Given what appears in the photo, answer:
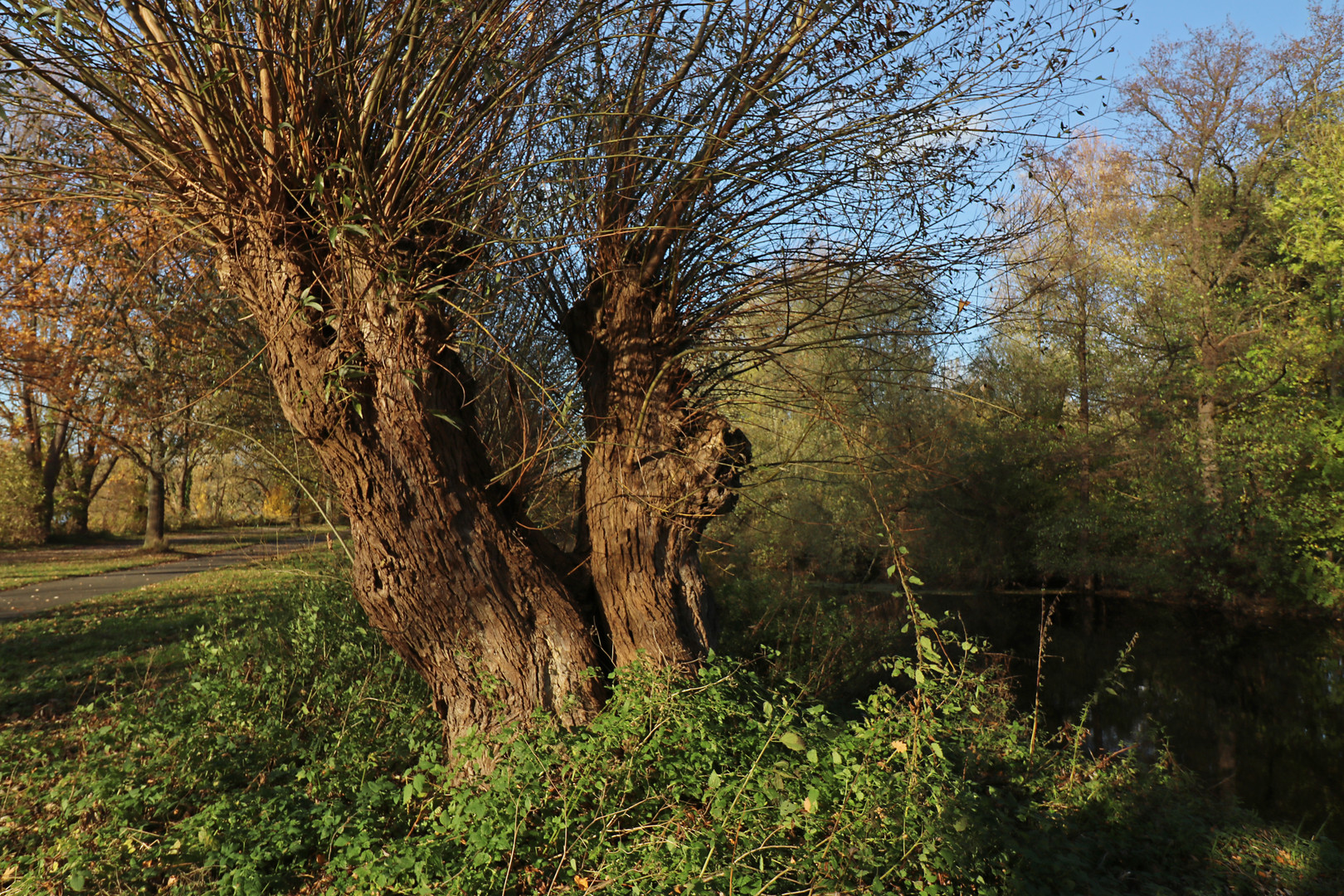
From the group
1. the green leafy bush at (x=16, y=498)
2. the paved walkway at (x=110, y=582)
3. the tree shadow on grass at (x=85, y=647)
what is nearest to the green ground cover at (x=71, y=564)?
the paved walkway at (x=110, y=582)

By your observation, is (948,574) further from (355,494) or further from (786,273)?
(355,494)

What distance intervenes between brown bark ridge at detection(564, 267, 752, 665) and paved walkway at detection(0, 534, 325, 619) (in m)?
4.80

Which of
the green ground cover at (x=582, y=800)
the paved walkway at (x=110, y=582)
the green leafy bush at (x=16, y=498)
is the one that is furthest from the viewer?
the green leafy bush at (x=16, y=498)

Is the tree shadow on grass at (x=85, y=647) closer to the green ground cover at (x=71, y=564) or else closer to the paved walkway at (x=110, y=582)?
the paved walkway at (x=110, y=582)

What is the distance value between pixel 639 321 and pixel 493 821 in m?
2.76

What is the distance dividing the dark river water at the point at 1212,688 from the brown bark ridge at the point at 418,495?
502 cm

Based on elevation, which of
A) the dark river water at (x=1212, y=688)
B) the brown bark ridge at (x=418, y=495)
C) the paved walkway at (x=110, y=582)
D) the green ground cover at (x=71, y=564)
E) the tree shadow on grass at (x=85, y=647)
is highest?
the brown bark ridge at (x=418, y=495)

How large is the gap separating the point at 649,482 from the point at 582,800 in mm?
1764

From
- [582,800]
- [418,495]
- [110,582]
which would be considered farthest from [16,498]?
[582,800]

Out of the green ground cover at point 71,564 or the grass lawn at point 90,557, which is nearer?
the green ground cover at point 71,564

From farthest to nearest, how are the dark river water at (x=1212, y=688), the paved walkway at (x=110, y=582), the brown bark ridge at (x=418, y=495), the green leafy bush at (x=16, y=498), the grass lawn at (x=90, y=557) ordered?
the green leafy bush at (x=16, y=498) → the grass lawn at (x=90, y=557) → the paved walkway at (x=110, y=582) → the dark river water at (x=1212, y=688) → the brown bark ridge at (x=418, y=495)

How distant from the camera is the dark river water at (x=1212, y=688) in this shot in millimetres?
8070

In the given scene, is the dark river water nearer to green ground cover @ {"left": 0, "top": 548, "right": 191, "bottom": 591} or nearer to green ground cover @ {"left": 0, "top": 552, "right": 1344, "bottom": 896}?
green ground cover @ {"left": 0, "top": 552, "right": 1344, "bottom": 896}

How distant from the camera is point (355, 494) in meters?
→ 3.89
